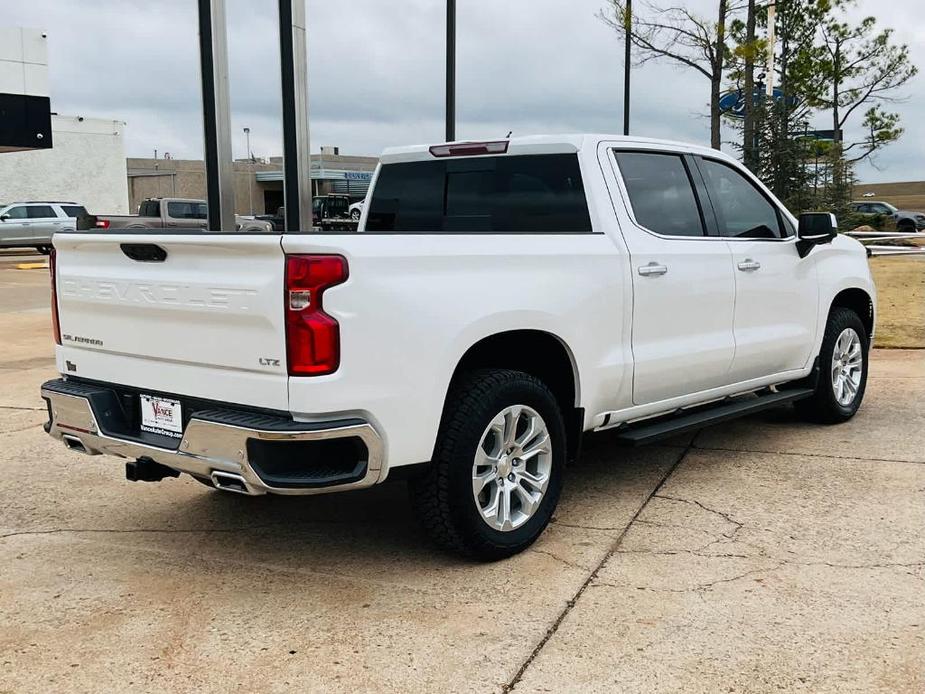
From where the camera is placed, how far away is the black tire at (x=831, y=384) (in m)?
6.69

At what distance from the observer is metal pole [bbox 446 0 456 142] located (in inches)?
539

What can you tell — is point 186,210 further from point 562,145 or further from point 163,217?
point 562,145

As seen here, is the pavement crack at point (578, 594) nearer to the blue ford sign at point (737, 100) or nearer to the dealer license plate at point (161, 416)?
the dealer license plate at point (161, 416)

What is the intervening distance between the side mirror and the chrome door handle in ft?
5.14

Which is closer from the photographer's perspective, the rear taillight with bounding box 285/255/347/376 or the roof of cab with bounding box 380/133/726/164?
the rear taillight with bounding box 285/255/347/376

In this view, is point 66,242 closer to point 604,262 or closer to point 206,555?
point 206,555

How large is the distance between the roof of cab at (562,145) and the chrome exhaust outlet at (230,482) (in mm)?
2458

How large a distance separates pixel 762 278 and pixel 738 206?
466 millimetres

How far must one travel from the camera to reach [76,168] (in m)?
42.8

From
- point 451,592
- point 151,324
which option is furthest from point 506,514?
point 151,324

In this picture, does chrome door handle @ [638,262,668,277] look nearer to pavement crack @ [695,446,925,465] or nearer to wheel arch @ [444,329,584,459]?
wheel arch @ [444,329,584,459]

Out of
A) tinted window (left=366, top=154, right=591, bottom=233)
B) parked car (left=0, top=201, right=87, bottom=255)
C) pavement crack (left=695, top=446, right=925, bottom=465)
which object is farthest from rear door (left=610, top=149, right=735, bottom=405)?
parked car (left=0, top=201, right=87, bottom=255)

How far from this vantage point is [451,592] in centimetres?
407

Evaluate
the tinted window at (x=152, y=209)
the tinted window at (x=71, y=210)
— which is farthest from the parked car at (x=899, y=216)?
the tinted window at (x=71, y=210)
